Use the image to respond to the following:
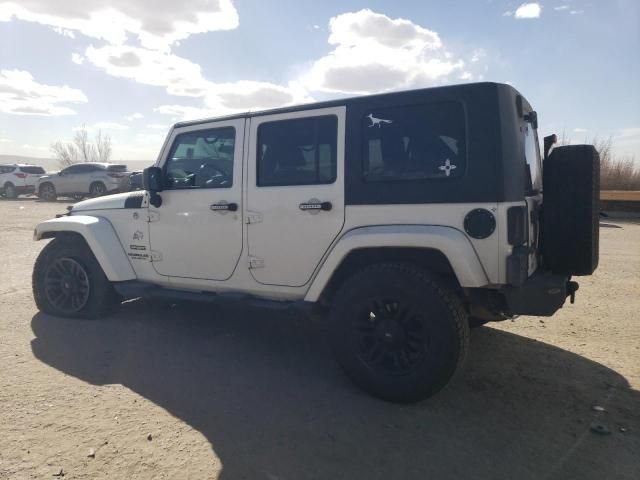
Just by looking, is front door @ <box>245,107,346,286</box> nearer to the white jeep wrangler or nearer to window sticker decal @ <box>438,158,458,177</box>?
the white jeep wrangler

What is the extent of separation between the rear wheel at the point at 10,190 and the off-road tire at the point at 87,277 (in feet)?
78.6

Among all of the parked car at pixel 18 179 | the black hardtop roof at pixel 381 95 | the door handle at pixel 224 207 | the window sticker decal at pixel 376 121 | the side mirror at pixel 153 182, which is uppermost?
the parked car at pixel 18 179

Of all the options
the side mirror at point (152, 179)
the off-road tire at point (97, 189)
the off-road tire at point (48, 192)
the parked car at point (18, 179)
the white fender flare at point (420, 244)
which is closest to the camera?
the white fender flare at point (420, 244)

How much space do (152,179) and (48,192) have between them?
22.1 m

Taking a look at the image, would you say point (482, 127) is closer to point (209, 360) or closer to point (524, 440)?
point (524, 440)

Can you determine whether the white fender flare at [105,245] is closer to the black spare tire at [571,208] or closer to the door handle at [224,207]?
the door handle at [224,207]

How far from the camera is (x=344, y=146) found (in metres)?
3.60

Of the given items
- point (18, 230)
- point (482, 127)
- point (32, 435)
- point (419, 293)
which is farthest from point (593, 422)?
point (18, 230)

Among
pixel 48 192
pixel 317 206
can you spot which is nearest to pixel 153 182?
pixel 317 206

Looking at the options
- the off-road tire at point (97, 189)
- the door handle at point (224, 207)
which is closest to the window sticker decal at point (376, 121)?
the door handle at point (224, 207)

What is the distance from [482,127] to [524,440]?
1.94 metres

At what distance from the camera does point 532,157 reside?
3.78 m

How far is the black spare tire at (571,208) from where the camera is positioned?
328 cm

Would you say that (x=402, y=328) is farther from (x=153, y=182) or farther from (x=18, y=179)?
(x=18, y=179)
